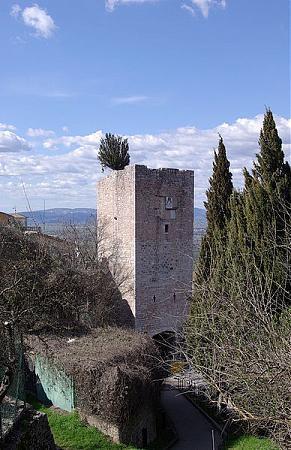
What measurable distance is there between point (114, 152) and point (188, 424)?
11.9 meters

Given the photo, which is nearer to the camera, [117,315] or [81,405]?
[81,405]

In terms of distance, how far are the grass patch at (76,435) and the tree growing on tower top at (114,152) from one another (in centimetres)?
1155

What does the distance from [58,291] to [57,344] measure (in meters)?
4.17

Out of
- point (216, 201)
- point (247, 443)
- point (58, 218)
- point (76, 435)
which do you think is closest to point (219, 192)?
point (216, 201)

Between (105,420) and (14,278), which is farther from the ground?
(14,278)

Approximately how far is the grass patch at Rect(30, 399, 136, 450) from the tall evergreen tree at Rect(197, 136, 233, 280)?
5557 millimetres

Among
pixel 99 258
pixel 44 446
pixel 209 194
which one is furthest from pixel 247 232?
pixel 99 258

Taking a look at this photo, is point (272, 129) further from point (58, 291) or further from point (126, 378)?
point (58, 291)

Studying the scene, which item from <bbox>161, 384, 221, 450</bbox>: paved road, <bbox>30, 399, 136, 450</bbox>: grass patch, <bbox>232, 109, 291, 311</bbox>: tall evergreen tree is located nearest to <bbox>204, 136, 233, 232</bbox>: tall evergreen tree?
<bbox>232, 109, 291, 311</bbox>: tall evergreen tree

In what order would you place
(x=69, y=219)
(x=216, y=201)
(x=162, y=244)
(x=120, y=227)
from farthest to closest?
1. (x=69, y=219)
2. (x=120, y=227)
3. (x=162, y=244)
4. (x=216, y=201)

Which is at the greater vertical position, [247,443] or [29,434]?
[29,434]

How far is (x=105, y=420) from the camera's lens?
12.7 metres

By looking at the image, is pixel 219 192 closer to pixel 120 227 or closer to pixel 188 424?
pixel 120 227

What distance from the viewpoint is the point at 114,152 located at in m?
21.5
